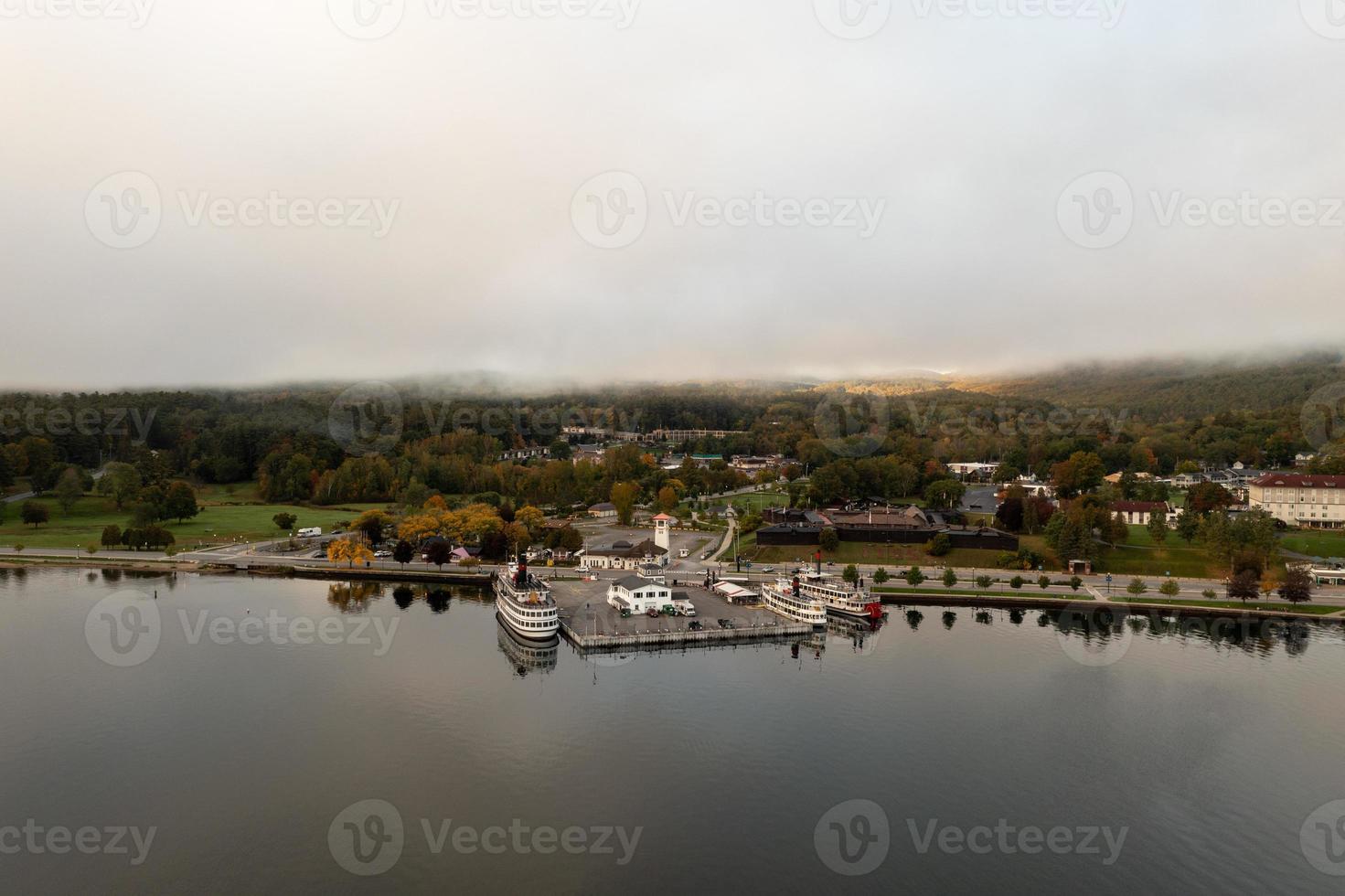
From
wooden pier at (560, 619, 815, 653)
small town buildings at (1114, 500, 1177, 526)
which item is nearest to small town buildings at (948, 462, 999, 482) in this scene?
small town buildings at (1114, 500, 1177, 526)

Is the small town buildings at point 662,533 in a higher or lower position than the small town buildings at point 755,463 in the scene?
lower

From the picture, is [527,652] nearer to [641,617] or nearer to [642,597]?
[641,617]

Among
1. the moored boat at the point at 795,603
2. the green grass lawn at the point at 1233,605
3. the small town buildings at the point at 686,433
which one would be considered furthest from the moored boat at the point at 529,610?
the small town buildings at the point at 686,433

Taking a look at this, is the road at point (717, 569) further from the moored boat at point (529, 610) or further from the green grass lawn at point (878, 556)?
the moored boat at point (529, 610)

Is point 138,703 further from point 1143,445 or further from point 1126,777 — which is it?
point 1143,445

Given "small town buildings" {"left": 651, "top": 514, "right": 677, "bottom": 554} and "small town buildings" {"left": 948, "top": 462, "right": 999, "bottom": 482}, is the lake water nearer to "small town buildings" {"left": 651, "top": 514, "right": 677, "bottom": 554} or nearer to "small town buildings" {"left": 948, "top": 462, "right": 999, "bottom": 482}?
"small town buildings" {"left": 651, "top": 514, "right": 677, "bottom": 554}

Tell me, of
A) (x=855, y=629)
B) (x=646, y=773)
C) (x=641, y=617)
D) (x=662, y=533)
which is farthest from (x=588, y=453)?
(x=646, y=773)
